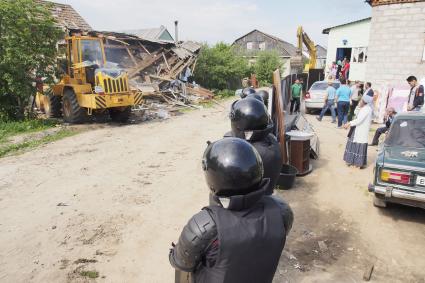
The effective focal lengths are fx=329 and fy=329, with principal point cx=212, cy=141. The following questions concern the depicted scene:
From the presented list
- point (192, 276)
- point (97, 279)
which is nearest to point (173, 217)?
point (97, 279)

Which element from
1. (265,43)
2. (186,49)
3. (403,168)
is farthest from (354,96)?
(265,43)

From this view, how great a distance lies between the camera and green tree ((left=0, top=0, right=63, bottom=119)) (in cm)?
1055

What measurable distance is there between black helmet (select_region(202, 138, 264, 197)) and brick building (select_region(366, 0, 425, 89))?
1182 cm

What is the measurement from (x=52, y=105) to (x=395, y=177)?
12032mm

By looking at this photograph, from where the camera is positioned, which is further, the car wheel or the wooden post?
the wooden post

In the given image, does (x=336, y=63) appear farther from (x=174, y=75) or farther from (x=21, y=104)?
(x=21, y=104)

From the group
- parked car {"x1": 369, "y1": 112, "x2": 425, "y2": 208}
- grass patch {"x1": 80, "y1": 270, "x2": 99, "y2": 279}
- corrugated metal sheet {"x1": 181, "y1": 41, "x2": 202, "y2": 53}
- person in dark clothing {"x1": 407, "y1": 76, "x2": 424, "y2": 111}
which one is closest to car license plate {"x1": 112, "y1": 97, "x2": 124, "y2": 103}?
grass patch {"x1": 80, "y1": 270, "x2": 99, "y2": 279}

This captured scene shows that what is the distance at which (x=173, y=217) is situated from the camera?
4934mm

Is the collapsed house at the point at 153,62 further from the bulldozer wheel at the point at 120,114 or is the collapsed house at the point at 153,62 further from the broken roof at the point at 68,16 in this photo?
the bulldozer wheel at the point at 120,114

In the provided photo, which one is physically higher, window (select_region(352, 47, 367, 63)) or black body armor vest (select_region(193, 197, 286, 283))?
window (select_region(352, 47, 367, 63))

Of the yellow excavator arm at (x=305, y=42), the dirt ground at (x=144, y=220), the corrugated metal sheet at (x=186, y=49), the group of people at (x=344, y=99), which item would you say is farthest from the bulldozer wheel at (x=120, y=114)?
the yellow excavator arm at (x=305, y=42)

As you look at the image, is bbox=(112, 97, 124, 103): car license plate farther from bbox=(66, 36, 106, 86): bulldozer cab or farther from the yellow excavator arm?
the yellow excavator arm

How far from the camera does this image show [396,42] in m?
12.4

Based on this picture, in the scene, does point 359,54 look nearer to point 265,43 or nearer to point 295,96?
point 295,96
